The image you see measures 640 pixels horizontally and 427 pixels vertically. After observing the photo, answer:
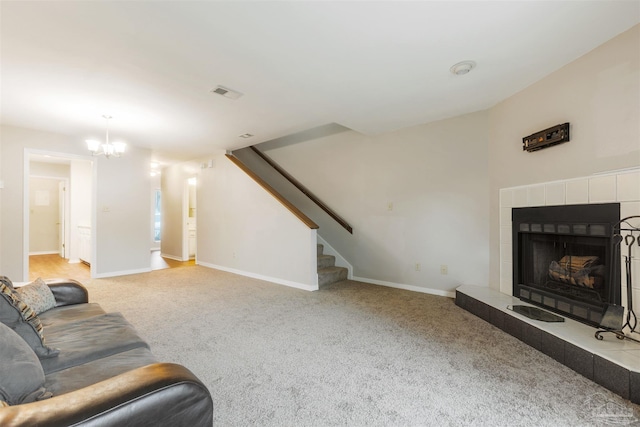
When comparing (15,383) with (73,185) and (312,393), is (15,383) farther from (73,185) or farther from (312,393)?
(73,185)

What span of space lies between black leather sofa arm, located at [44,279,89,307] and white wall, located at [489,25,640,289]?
4.14 meters

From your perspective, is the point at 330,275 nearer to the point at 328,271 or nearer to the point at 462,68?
the point at 328,271

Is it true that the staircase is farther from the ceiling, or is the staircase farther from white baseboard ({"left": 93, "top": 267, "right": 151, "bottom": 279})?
white baseboard ({"left": 93, "top": 267, "right": 151, "bottom": 279})

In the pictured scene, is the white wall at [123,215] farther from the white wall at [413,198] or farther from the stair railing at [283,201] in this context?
the white wall at [413,198]

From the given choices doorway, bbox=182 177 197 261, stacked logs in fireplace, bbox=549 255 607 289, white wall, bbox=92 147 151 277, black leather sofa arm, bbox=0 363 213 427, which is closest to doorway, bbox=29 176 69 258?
doorway, bbox=182 177 197 261

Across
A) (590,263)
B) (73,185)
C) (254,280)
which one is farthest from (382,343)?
(73,185)

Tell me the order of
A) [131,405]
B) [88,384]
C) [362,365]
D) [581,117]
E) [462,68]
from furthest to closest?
[462,68], [581,117], [362,365], [88,384], [131,405]

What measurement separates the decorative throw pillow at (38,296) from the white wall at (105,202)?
308cm

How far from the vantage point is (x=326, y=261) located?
15.8 feet

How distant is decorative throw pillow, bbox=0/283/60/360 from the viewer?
4.28 ft

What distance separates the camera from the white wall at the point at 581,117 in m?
2.01

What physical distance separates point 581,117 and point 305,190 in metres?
3.78

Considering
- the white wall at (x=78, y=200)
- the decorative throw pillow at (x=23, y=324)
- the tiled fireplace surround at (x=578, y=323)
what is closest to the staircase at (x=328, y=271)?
the tiled fireplace surround at (x=578, y=323)

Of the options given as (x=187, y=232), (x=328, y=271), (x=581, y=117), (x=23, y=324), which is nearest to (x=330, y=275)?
(x=328, y=271)
